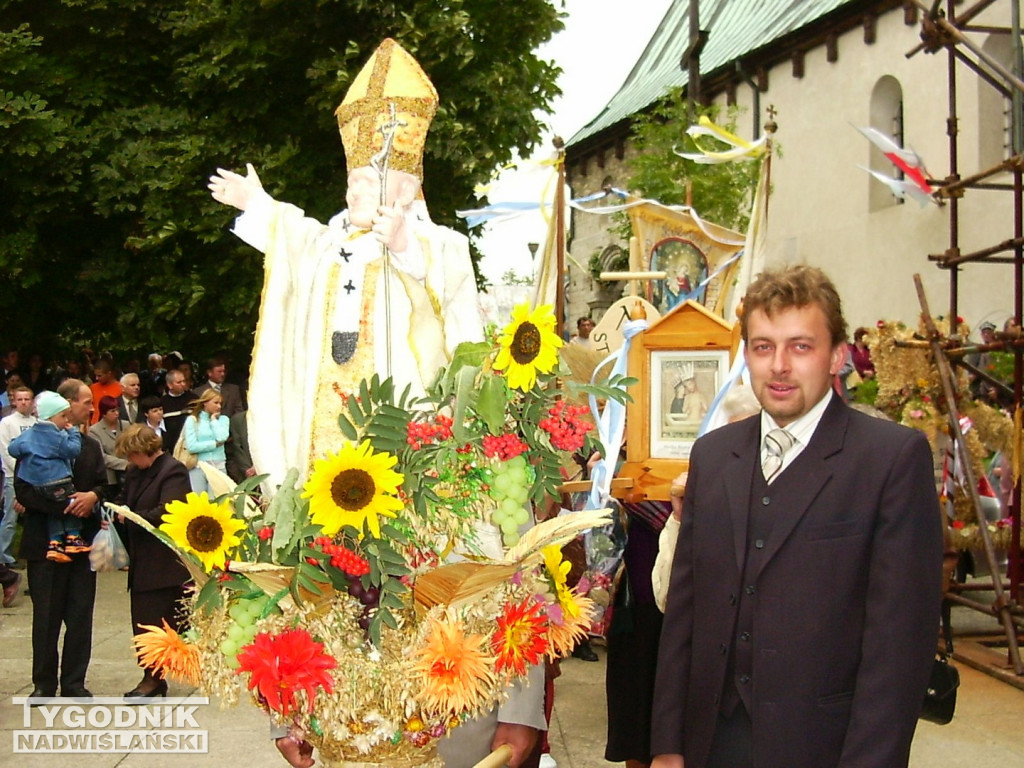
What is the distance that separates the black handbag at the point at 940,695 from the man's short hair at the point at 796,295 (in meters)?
1.22

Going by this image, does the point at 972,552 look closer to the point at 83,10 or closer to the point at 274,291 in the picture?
the point at 274,291

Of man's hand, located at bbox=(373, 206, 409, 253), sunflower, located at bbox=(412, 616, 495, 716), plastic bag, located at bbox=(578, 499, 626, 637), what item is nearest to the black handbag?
plastic bag, located at bbox=(578, 499, 626, 637)

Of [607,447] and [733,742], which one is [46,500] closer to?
[607,447]

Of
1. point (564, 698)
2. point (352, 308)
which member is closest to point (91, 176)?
point (564, 698)

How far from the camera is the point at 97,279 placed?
13258 millimetres

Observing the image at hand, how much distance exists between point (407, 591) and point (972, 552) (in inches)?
264

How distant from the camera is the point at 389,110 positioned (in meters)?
4.23

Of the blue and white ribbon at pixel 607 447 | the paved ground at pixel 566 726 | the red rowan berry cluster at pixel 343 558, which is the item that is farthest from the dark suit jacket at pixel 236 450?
the red rowan berry cluster at pixel 343 558

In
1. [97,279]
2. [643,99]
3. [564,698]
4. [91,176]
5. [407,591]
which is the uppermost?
[643,99]

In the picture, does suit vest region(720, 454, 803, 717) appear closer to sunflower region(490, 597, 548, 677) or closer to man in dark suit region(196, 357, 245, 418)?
sunflower region(490, 597, 548, 677)

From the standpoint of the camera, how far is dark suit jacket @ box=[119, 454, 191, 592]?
20.8 ft

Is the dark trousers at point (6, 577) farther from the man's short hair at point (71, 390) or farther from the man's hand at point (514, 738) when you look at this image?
the man's hand at point (514, 738)

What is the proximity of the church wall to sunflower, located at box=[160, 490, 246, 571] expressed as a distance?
13101 mm

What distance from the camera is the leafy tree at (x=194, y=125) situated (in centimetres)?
1245
